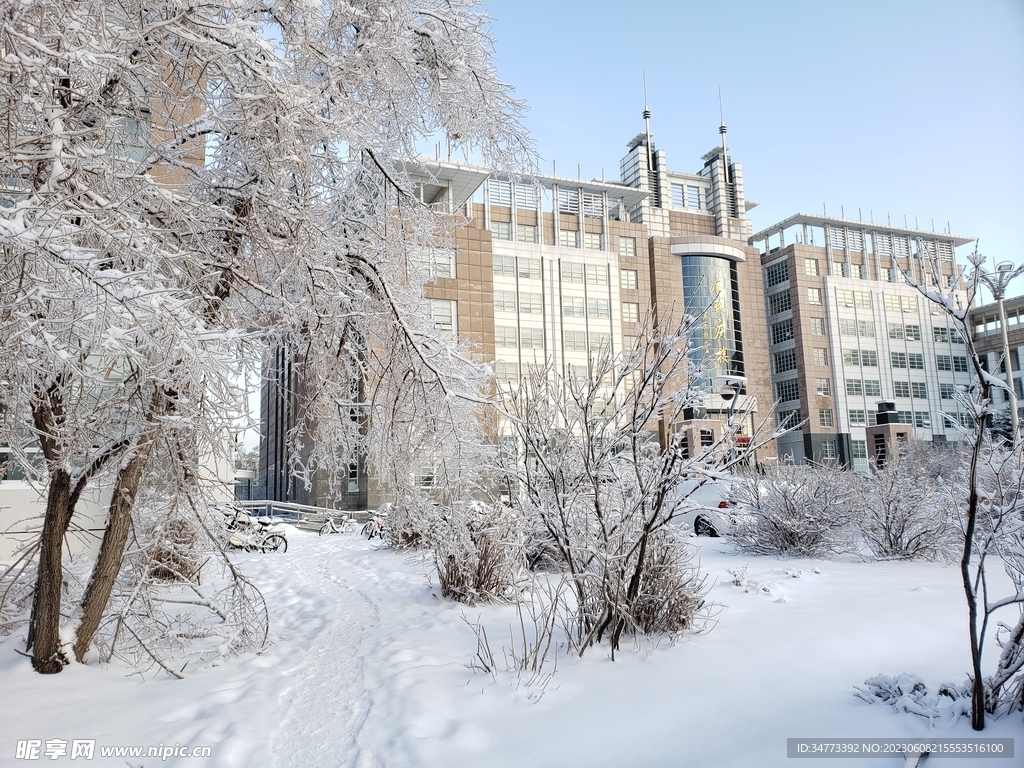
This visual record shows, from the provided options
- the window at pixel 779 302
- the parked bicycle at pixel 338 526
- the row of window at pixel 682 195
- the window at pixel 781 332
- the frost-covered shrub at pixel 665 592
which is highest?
the row of window at pixel 682 195

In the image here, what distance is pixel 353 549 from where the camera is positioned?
15.0 meters

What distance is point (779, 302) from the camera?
66.9 m


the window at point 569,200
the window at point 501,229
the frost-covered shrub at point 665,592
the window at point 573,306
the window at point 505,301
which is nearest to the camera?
the frost-covered shrub at point 665,592

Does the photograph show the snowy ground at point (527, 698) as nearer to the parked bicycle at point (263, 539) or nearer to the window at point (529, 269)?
the parked bicycle at point (263, 539)

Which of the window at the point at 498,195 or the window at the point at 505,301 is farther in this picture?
the window at the point at 498,195

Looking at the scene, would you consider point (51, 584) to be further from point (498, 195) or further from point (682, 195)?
point (682, 195)

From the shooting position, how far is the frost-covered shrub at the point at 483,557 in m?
7.38

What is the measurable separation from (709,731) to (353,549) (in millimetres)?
12492

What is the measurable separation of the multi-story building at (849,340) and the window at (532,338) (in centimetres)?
2699

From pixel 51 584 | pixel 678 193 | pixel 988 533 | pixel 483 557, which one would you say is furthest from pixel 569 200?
pixel 988 533

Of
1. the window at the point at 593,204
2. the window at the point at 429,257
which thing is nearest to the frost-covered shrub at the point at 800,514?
the window at the point at 429,257

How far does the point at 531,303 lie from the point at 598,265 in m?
7.28

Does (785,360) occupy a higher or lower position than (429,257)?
higher

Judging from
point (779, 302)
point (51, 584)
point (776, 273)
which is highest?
point (776, 273)
